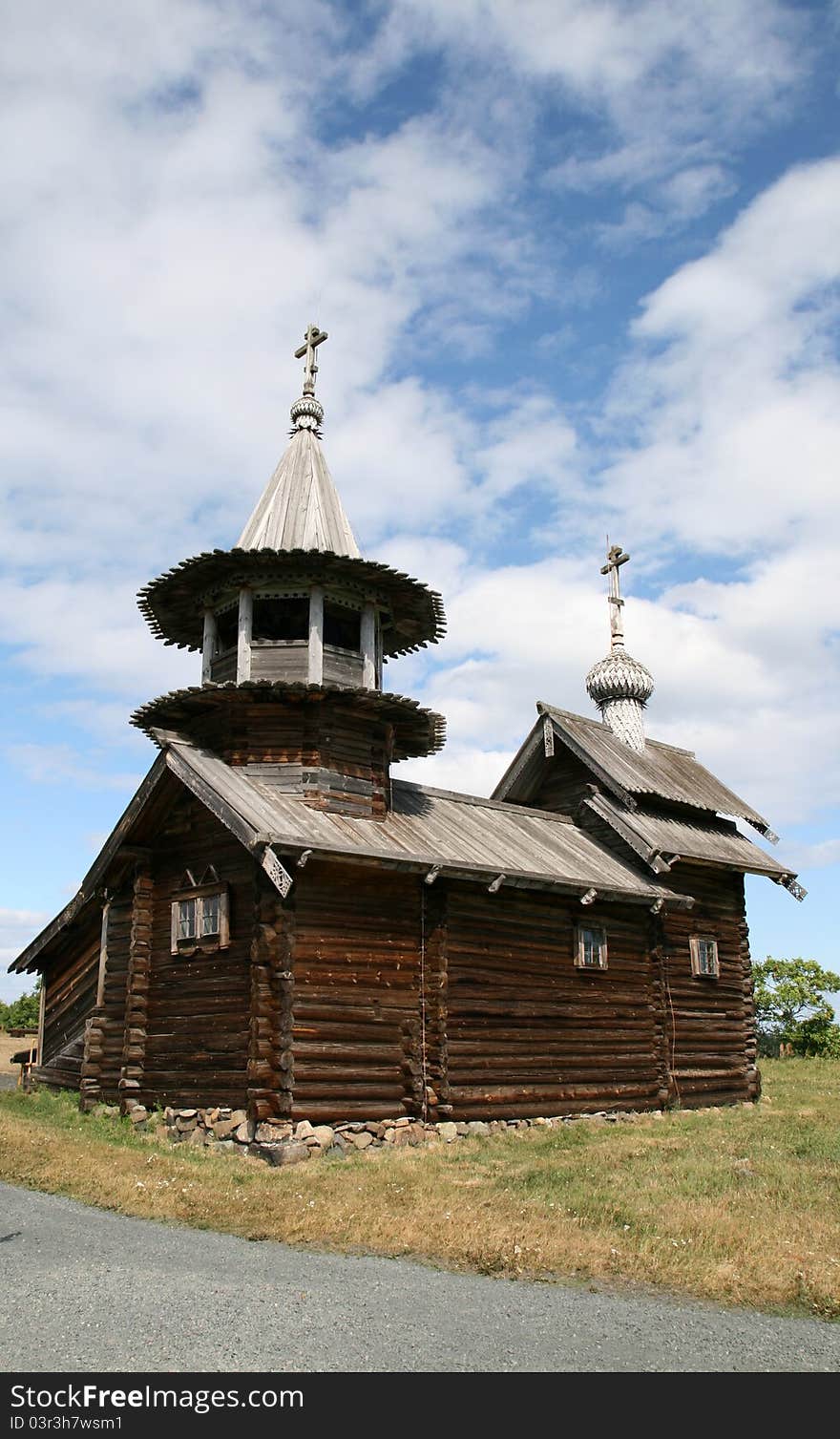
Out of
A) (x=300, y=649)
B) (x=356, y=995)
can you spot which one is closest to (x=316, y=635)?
(x=300, y=649)

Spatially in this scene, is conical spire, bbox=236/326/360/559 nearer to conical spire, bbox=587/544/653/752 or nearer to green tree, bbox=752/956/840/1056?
conical spire, bbox=587/544/653/752

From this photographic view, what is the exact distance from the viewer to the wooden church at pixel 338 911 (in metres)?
17.0

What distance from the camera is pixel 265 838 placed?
15.6 meters

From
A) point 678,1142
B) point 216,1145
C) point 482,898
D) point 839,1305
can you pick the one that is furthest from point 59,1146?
point 839,1305

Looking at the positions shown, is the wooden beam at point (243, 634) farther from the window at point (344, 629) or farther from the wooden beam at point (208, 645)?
the window at point (344, 629)

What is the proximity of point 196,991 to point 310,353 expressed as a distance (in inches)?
525

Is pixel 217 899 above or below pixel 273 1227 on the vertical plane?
above

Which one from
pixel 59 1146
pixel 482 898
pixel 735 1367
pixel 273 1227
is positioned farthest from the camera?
pixel 482 898

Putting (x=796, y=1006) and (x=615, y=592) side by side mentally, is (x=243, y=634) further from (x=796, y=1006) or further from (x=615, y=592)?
(x=796, y=1006)

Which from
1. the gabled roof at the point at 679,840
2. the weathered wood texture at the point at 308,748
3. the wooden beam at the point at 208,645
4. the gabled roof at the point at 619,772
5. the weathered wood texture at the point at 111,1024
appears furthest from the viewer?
the gabled roof at the point at 619,772

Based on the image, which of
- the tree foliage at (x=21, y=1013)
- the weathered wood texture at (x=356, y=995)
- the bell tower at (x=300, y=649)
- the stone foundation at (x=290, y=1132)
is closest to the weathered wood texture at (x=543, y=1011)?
the stone foundation at (x=290, y=1132)

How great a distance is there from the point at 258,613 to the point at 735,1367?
53.4 ft

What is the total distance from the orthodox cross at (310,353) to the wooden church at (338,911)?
57 mm

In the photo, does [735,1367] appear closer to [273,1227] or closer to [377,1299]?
[377,1299]
